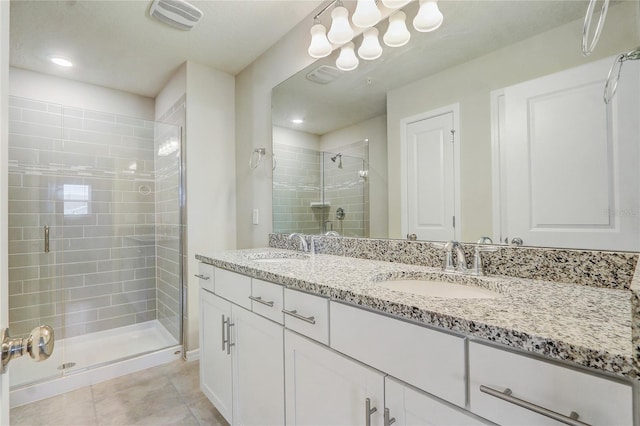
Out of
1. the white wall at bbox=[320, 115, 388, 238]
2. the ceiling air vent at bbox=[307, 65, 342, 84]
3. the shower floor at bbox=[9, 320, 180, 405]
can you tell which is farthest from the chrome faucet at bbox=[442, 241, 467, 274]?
the shower floor at bbox=[9, 320, 180, 405]

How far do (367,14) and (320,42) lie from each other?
0.36m

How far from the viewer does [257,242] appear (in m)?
2.37

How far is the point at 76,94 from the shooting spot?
272cm

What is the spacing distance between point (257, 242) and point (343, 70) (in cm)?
137

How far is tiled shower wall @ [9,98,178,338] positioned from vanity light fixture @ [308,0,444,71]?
184cm

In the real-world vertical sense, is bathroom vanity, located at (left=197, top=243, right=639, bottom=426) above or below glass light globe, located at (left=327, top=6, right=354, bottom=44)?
below

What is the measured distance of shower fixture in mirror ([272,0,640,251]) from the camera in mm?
898

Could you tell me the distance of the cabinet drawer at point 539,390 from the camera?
1.59ft

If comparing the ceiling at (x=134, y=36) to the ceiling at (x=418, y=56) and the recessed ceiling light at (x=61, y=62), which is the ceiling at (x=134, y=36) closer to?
the recessed ceiling light at (x=61, y=62)

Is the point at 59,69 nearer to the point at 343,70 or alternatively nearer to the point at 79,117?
the point at 79,117

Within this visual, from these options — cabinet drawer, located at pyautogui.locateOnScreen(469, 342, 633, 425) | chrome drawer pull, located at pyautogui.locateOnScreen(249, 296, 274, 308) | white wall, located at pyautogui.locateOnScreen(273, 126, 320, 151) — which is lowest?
chrome drawer pull, located at pyautogui.locateOnScreen(249, 296, 274, 308)

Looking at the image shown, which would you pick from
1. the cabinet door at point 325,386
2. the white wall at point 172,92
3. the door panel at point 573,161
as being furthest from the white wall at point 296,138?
the cabinet door at point 325,386

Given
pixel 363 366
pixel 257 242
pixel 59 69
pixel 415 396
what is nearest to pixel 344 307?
pixel 363 366

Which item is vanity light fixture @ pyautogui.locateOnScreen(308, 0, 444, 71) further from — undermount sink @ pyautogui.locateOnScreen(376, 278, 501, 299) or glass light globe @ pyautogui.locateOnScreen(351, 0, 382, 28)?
undermount sink @ pyautogui.locateOnScreen(376, 278, 501, 299)
